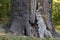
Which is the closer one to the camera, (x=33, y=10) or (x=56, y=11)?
(x=33, y=10)

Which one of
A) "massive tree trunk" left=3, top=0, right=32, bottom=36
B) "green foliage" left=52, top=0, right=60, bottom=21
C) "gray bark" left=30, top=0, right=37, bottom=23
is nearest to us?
"massive tree trunk" left=3, top=0, right=32, bottom=36

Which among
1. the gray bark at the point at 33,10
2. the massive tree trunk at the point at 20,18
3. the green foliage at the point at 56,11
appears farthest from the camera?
the green foliage at the point at 56,11

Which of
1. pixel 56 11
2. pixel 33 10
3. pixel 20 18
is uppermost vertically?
pixel 33 10

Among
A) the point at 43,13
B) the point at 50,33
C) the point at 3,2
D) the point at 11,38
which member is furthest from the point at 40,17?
the point at 3,2

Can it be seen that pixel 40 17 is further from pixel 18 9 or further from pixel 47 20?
pixel 18 9

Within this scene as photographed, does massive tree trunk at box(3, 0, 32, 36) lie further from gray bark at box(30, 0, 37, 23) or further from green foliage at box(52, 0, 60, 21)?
green foliage at box(52, 0, 60, 21)

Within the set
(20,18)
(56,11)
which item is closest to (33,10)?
(20,18)

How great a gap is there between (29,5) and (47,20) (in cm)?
90

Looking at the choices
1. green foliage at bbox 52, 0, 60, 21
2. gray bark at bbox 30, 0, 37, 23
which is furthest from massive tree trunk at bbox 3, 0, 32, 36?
green foliage at bbox 52, 0, 60, 21

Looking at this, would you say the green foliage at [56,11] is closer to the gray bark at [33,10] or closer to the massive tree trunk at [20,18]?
the gray bark at [33,10]

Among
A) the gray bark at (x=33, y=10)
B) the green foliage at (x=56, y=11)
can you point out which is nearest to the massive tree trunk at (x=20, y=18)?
the gray bark at (x=33, y=10)

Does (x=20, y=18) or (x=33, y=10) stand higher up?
(x=33, y=10)

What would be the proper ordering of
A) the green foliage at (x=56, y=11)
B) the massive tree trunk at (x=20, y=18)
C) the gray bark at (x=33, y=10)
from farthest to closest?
the green foliage at (x=56, y=11), the gray bark at (x=33, y=10), the massive tree trunk at (x=20, y=18)

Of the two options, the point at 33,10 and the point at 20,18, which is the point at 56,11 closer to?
the point at 33,10
